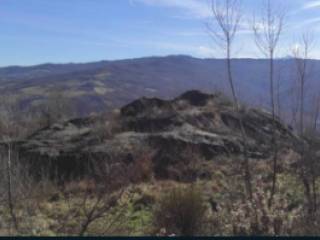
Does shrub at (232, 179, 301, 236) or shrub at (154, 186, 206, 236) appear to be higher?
shrub at (232, 179, 301, 236)

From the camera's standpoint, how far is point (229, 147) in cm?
3116

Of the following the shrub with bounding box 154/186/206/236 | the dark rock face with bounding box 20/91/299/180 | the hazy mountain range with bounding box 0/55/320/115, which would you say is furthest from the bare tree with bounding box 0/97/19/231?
the hazy mountain range with bounding box 0/55/320/115

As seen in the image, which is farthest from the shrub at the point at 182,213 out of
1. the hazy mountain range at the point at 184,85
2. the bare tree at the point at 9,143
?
the hazy mountain range at the point at 184,85

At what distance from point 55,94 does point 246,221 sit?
54622 millimetres

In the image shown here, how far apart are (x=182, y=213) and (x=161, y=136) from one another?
67.5 ft

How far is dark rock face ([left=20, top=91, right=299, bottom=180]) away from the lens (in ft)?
99.7

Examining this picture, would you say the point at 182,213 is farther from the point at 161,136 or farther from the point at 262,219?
the point at 161,136

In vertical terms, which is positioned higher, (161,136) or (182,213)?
(182,213)

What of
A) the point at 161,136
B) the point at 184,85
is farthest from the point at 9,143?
the point at 184,85

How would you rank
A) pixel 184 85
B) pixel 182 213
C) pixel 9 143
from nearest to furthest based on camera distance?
pixel 182 213 < pixel 9 143 < pixel 184 85

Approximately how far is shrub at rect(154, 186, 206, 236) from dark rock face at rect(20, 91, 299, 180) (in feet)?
42.9

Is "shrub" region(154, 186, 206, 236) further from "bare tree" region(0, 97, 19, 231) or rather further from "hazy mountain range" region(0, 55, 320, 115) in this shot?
"hazy mountain range" region(0, 55, 320, 115)

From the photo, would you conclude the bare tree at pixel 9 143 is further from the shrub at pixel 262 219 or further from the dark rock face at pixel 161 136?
the shrub at pixel 262 219

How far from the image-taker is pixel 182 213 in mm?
12484
